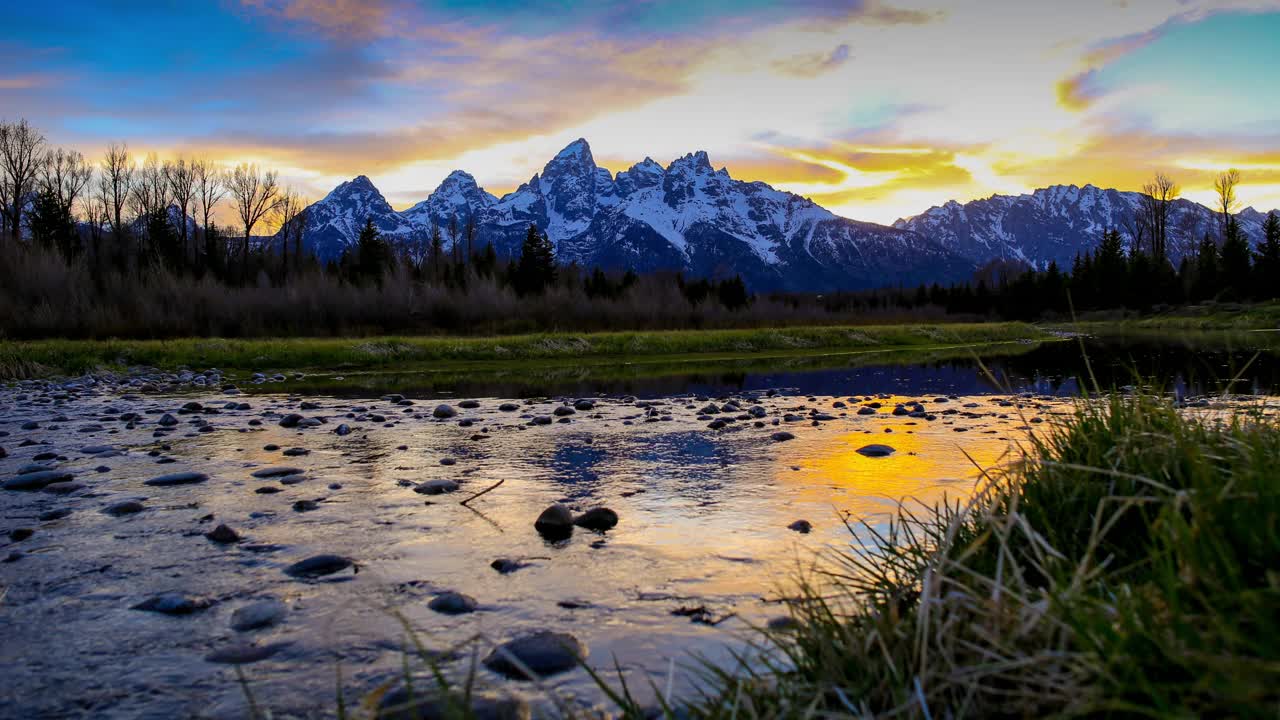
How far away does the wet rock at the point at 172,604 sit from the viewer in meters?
3.90

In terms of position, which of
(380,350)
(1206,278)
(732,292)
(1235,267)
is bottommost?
(380,350)

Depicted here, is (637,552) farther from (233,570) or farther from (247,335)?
(247,335)

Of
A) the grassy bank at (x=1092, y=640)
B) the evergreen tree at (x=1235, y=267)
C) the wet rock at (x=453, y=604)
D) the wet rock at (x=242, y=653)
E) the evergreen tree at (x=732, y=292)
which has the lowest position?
the wet rock at (x=242, y=653)

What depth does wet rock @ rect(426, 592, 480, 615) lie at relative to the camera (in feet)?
12.6

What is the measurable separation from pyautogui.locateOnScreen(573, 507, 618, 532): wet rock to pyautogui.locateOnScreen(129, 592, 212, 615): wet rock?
245cm

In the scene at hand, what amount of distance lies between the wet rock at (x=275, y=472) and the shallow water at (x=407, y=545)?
18cm

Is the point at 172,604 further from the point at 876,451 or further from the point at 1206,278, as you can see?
the point at 1206,278

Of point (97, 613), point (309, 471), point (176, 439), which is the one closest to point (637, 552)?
point (97, 613)

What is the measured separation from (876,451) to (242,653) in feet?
21.7

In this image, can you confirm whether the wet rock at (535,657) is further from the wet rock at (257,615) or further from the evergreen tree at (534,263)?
the evergreen tree at (534,263)

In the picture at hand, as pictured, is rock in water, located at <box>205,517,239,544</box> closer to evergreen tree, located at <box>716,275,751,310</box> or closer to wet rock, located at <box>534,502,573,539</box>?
wet rock, located at <box>534,502,573,539</box>

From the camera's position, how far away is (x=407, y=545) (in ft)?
16.6

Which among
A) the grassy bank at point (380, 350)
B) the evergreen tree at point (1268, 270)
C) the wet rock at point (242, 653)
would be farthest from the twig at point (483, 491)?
the evergreen tree at point (1268, 270)

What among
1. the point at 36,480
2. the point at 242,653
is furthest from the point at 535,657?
the point at 36,480
